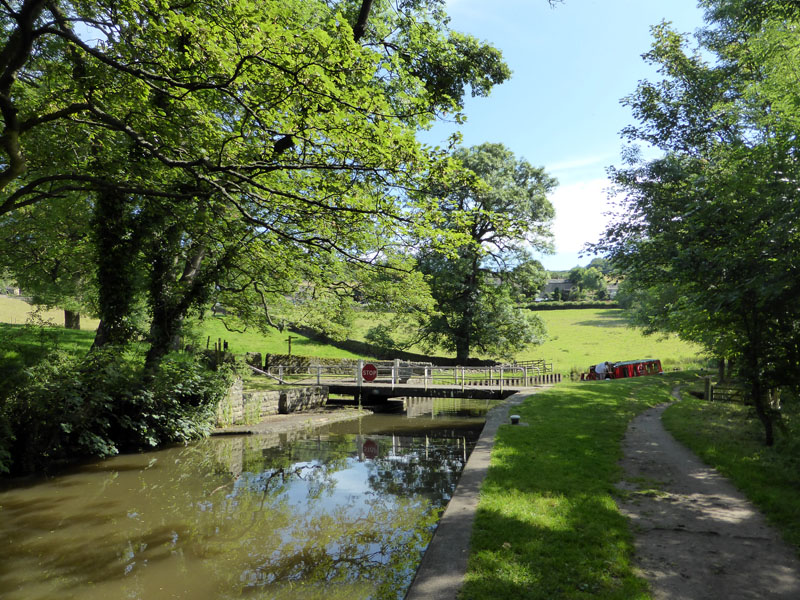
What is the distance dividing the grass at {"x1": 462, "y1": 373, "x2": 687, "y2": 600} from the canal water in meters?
1.18

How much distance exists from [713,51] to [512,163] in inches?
558

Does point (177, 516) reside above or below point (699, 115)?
below

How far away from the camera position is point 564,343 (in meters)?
49.7

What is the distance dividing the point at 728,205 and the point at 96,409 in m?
13.7

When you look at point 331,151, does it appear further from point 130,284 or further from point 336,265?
point 130,284

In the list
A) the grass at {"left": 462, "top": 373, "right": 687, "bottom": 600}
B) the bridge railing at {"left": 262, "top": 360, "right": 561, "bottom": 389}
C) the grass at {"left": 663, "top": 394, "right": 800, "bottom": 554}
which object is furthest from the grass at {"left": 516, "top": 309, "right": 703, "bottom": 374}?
the grass at {"left": 462, "top": 373, "right": 687, "bottom": 600}

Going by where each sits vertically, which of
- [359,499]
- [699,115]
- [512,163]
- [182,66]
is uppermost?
[512,163]

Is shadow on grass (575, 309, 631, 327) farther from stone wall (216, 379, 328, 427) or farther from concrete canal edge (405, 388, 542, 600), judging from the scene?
concrete canal edge (405, 388, 542, 600)

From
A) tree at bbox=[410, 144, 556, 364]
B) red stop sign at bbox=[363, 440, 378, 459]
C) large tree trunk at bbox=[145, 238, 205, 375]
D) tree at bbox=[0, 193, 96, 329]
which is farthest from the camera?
tree at bbox=[410, 144, 556, 364]

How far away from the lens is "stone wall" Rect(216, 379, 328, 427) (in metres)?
15.8

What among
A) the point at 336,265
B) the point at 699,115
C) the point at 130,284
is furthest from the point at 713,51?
the point at 130,284

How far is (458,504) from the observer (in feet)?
21.0

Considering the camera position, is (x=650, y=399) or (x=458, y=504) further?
(x=650, y=399)

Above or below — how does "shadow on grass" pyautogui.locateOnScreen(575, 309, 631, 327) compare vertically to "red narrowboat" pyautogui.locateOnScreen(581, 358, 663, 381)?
above
